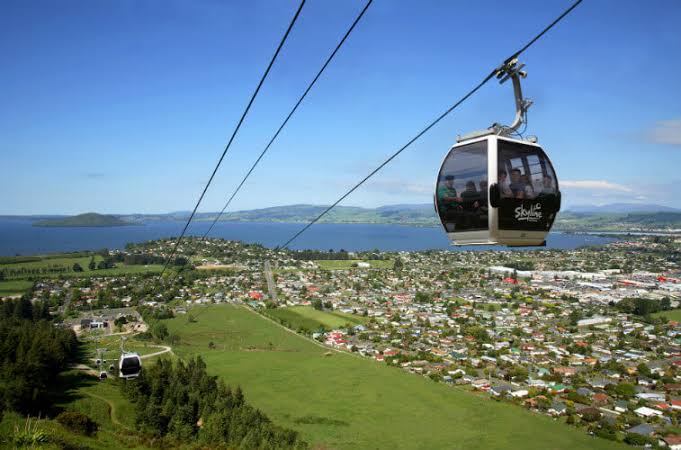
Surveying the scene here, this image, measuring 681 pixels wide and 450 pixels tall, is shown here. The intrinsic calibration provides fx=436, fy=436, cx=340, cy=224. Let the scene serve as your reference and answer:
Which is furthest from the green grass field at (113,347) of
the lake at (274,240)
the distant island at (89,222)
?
the distant island at (89,222)

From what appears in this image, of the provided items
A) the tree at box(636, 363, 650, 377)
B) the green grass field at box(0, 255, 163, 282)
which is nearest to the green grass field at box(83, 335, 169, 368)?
the tree at box(636, 363, 650, 377)

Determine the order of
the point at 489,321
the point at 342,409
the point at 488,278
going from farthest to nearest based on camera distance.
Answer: the point at 488,278, the point at 489,321, the point at 342,409

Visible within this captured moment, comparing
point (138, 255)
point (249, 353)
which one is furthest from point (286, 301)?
point (138, 255)

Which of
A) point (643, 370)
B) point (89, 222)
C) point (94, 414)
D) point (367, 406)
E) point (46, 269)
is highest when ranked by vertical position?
point (89, 222)

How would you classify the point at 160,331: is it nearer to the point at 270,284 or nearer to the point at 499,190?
the point at 270,284

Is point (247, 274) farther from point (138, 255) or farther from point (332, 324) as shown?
point (332, 324)

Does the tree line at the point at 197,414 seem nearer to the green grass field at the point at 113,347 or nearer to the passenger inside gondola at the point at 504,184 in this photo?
the green grass field at the point at 113,347

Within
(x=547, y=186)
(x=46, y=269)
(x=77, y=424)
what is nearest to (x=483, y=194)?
(x=547, y=186)
